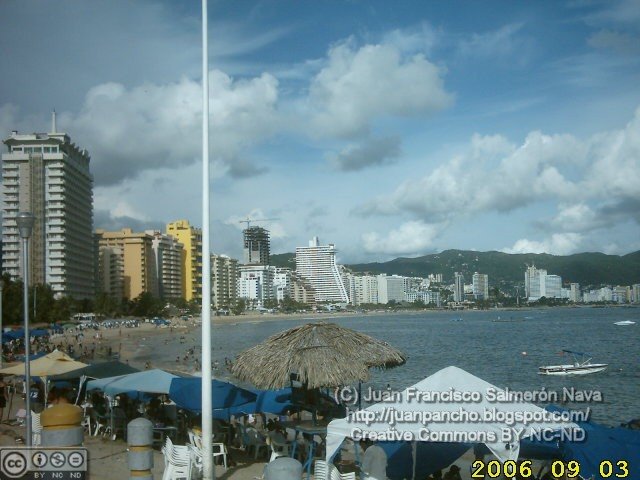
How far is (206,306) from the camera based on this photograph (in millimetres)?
8898

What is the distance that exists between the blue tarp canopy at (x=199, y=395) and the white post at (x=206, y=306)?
2044 millimetres

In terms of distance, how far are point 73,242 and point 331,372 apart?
104 metres

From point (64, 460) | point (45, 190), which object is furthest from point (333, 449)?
point (45, 190)

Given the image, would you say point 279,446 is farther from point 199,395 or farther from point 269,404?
point 199,395

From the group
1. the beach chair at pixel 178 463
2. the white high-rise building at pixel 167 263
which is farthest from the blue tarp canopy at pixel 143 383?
the white high-rise building at pixel 167 263

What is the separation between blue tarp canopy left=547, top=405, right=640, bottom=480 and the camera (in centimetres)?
773

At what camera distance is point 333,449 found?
8.06 meters

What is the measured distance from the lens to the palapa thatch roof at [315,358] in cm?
1025

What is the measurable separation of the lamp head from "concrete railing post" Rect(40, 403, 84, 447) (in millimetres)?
4235

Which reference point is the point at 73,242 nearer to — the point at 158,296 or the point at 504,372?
the point at 158,296

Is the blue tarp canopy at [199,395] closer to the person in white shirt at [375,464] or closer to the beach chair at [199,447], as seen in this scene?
the beach chair at [199,447]

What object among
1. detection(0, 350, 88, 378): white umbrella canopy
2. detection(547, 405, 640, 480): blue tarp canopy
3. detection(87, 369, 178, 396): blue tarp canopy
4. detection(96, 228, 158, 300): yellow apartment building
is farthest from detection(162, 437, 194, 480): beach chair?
detection(96, 228, 158, 300): yellow apartment building
